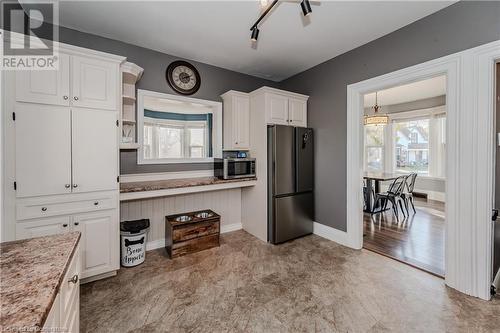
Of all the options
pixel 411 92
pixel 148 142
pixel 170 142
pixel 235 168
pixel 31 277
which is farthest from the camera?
pixel 411 92

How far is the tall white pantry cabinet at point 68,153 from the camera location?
1.88 metres

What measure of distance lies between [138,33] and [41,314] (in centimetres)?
293

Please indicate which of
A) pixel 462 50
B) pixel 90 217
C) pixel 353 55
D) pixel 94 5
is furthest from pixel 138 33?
pixel 462 50

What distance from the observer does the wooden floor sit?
272 centimetres

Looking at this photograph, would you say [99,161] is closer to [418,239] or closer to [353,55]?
[353,55]

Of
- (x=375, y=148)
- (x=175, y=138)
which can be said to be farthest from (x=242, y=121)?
(x=375, y=148)

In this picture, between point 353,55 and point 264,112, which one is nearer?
point 353,55

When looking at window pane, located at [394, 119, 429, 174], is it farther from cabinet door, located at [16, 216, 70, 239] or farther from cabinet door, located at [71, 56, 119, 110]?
cabinet door, located at [16, 216, 70, 239]

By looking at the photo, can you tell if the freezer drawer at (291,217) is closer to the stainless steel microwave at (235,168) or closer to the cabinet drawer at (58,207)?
the stainless steel microwave at (235,168)

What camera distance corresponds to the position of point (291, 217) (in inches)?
132

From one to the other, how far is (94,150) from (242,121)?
203cm

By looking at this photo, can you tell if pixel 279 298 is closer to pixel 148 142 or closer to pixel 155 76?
pixel 148 142

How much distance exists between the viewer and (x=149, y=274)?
8.01ft

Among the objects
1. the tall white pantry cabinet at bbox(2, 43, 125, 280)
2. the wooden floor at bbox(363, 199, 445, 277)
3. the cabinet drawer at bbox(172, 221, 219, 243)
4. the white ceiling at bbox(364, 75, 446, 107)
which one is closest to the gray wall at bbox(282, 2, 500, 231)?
the wooden floor at bbox(363, 199, 445, 277)
